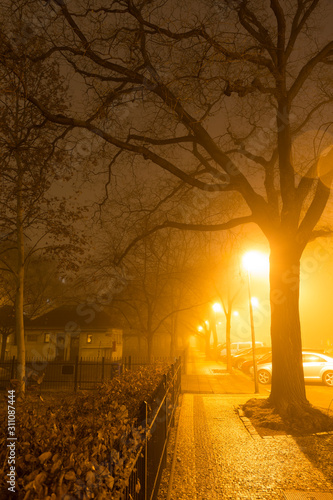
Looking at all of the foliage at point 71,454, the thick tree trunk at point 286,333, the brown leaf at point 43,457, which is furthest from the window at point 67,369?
the brown leaf at point 43,457

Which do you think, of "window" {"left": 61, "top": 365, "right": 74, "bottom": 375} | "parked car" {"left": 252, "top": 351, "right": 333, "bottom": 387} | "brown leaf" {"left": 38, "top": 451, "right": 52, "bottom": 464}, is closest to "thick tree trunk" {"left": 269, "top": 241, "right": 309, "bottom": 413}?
"brown leaf" {"left": 38, "top": 451, "right": 52, "bottom": 464}

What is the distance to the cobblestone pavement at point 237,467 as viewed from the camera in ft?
16.4

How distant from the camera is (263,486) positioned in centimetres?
511

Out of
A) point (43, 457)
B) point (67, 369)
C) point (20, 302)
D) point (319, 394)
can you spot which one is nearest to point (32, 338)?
point (67, 369)

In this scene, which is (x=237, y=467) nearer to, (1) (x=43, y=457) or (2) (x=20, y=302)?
(1) (x=43, y=457)

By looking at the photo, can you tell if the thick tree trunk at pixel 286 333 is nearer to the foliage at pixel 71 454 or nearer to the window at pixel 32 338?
the foliage at pixel 71 454

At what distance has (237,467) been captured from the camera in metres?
5.91

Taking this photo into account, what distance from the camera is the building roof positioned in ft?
120

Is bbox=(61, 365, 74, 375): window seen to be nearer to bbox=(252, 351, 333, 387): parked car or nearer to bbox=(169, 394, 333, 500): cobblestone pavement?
bbox=(252, 351, 333, 387): parked car

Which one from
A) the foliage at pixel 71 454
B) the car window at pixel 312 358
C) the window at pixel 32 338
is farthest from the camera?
the window at pixel 32 338

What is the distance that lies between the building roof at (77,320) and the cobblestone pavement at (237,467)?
29.5 m

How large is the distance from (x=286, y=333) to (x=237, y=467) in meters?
3.77

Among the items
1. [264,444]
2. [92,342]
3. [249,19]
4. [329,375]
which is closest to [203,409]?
[264,444]

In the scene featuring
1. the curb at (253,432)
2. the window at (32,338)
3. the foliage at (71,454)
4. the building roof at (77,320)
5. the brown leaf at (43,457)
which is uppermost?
the building roof at (77,320)
